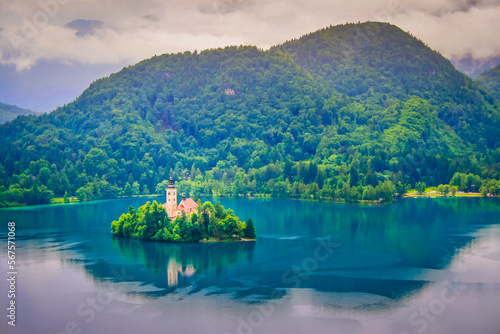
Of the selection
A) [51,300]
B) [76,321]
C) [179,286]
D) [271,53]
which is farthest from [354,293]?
[271,53]

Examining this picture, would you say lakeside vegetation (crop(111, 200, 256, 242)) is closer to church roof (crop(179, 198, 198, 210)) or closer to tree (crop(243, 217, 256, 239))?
tree (crop(243, 217, 256, 239))

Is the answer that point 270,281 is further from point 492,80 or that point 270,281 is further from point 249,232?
point 492,80

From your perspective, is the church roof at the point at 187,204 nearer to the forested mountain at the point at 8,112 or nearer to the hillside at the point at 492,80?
the forested mountain at the point at 8,112

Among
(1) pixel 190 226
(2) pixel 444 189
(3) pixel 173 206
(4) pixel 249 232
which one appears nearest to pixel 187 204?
(3) pixel 173 206

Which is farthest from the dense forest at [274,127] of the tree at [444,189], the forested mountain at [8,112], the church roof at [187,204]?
the church roof at [187,204]

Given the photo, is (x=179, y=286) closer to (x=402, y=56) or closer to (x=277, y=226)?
(x=277, y=226)

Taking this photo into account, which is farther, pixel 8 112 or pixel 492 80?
pixel 8 112

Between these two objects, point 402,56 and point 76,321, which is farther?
point 402,56
